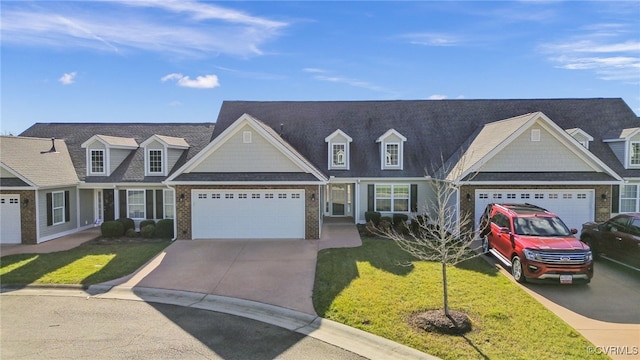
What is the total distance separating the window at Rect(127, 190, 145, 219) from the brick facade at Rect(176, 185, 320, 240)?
408 cm

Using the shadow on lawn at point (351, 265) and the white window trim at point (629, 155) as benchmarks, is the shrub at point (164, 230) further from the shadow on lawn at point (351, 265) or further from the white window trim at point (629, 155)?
the white window trim at point (629, 155)

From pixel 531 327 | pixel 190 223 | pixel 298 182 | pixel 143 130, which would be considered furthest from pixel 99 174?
pixel 531 327

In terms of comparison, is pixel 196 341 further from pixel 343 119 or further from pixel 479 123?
pixel 479 123

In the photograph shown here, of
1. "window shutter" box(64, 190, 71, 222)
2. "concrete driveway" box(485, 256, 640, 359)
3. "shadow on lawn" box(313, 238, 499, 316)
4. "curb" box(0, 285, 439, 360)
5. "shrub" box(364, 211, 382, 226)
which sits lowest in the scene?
"curb" box(0, 285, 439, 360)

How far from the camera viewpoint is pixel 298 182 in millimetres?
17328

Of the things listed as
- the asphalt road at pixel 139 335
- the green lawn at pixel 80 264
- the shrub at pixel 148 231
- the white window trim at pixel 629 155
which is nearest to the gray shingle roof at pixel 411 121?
the white window trim at pixel 629 155

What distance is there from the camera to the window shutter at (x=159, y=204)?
803 inches

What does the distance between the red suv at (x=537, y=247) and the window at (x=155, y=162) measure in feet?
54.4

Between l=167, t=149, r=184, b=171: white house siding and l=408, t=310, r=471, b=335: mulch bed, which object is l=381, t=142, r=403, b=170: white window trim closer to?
l=167, t=149, r=184, b=171: white house siding

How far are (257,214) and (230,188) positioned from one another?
1.71 m

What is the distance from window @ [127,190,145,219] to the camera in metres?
20.5

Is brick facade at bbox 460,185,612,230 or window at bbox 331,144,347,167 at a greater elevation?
window at bbox 331,144,347,167

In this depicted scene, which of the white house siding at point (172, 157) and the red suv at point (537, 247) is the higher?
the white house siding at point (172, 157)

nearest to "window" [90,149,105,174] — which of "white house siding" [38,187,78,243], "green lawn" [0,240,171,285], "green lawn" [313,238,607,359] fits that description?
"white house siding" [38,187,78,243]
